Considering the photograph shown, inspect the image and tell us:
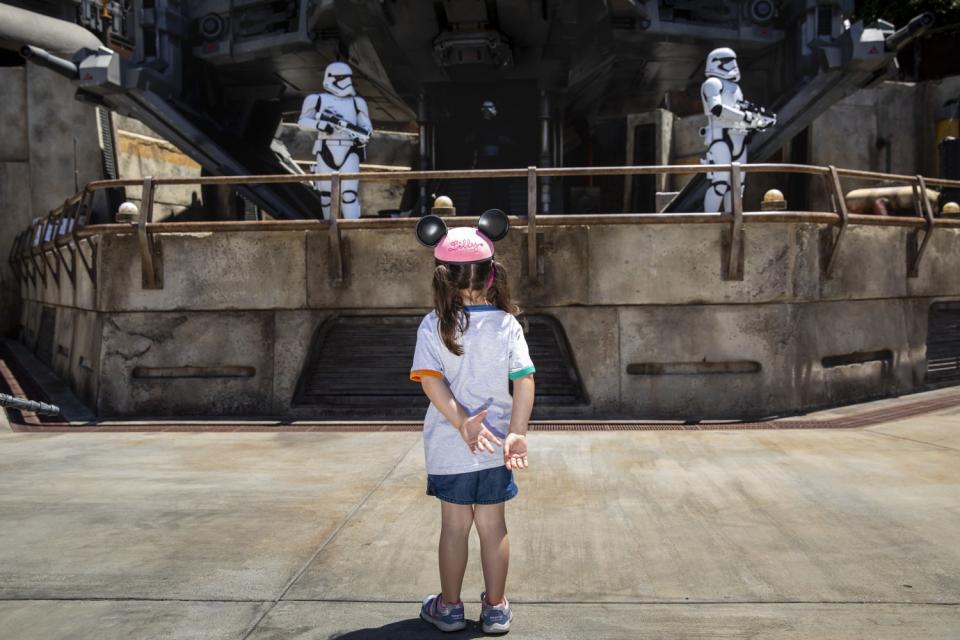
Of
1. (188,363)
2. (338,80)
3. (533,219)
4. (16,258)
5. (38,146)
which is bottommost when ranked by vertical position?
(188,363)

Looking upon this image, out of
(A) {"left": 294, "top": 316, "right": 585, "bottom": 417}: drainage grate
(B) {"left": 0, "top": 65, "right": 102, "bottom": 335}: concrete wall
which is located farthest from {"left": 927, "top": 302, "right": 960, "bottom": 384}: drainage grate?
(B) {"left": 0, "top": 65, "right": 102, "bottom": 335}: concrete wall

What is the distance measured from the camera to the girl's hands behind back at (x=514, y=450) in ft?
10.3

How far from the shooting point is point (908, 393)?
31.9ft

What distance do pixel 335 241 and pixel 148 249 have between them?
6.20 ft

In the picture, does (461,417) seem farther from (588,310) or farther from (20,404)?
(588,310)

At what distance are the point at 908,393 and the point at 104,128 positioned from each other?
1494 cm

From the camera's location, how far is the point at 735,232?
8.25 metres

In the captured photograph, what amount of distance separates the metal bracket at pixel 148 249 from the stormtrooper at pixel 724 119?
6.08 metres

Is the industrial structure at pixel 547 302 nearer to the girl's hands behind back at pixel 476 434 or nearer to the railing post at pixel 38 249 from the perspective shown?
the railing post at pixel 38 249

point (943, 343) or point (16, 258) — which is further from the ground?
point (16, 258)

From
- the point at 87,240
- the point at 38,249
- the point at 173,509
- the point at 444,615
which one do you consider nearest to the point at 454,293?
the point at 444,615

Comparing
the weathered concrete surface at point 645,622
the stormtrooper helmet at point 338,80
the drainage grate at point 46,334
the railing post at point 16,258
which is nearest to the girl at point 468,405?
the weathered concrete surface at point 645,622

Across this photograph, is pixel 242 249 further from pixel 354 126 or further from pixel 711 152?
pixel 711 152

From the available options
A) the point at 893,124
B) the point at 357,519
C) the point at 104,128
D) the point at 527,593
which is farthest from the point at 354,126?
the point at 893,124
